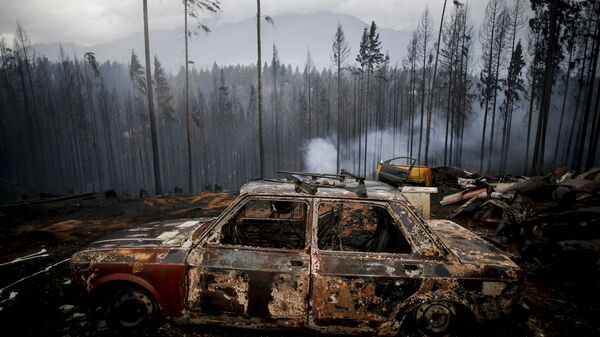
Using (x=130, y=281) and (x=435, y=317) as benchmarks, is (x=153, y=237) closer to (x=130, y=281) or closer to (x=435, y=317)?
(x=130, y=281)

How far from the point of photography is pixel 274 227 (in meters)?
3.90

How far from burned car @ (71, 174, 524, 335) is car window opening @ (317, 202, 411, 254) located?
1.48 ft

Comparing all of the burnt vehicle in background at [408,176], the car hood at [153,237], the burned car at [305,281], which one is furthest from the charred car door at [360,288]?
the burnt vehicle in background at [408,176]

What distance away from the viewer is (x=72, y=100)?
41031mm

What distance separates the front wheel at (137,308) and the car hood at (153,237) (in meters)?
0.47

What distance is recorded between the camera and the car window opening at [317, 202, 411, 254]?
327 centimetres

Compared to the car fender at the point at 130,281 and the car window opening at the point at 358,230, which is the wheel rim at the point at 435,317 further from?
the car fender at the point at 130,281

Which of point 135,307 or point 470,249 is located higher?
point 470,249

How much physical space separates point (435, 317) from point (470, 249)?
2.73 ft

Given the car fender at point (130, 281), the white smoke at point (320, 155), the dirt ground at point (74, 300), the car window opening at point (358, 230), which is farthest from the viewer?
the white smoke at point (320, 155)

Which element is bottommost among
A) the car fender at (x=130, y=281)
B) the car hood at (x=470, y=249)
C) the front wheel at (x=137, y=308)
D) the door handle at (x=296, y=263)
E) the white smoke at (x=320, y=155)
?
the white smoke at (x=320, y=155)

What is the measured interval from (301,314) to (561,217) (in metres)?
5.43

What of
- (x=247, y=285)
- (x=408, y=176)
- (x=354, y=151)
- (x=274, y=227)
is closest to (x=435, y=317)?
(x=247, y=285)

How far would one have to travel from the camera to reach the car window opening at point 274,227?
A: 367 centimetres
